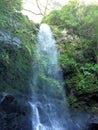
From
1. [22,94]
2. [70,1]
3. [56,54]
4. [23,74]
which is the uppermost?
[70,1]

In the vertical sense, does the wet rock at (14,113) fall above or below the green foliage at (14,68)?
below

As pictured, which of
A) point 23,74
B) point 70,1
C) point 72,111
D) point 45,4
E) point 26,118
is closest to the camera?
point 26,118

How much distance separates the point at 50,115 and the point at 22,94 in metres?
1.20

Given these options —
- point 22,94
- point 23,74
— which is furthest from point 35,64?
point 22,94

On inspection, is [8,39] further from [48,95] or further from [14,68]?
[48,95]

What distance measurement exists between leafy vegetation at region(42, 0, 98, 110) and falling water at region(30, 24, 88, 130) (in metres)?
0.47

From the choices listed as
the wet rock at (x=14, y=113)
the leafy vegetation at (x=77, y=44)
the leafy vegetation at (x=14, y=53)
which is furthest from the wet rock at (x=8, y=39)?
the leafy vegetation at (x=77, y=44)

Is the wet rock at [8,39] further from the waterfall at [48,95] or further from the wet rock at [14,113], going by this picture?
the wet rock at [14,113]

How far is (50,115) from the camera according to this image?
8.29 metres

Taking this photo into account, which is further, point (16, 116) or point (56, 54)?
point (56, 54)

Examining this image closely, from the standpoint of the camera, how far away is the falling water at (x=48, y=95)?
7.95 meters

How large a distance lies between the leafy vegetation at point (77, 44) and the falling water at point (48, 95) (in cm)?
47

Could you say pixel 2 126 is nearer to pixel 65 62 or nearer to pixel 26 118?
pixel 26 118

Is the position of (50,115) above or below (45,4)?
below
